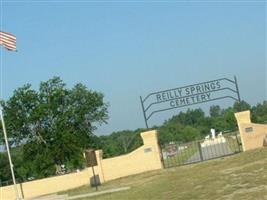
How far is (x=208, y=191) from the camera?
695 inches

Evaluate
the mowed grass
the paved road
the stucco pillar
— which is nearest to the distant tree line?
the paved road

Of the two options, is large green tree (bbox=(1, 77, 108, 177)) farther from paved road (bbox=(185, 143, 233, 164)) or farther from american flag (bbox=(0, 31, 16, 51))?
american flag (bbox=(0, 31, 16, 51))

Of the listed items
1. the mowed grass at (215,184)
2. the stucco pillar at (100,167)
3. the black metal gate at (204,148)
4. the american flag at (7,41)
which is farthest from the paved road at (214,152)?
the american flag at (7,41)

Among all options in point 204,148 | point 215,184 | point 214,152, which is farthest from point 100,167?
point 204,148

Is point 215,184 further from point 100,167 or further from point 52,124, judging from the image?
point 52,124

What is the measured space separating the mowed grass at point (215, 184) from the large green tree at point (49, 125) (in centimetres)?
2827

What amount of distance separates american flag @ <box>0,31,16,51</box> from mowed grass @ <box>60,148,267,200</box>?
376 inches

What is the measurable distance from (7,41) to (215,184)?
14608 mm

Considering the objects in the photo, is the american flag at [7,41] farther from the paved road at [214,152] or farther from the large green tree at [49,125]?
the large green tree at [49,125]

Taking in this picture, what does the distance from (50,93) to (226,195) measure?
131ft

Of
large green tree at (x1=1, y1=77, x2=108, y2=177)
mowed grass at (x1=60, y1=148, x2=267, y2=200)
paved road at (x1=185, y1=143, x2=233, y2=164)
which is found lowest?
mowed grass at (x1=60, y1=148, x2=267, y2=200)

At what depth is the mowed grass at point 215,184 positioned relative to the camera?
1650cm

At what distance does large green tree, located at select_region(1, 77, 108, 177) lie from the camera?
177 ft

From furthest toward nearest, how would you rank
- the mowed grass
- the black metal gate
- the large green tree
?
the large green tree → the black metal gate → the mowed grass
